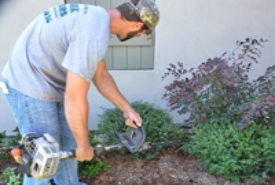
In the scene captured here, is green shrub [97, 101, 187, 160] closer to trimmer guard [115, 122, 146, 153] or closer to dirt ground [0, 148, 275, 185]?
Answer: dirt ground [0, 148, 275, 185]

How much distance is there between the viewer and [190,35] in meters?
3.84

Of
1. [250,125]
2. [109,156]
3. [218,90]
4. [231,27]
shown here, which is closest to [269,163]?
[250,125]

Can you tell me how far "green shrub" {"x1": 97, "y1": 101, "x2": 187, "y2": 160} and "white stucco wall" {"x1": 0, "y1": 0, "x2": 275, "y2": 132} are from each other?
546mm

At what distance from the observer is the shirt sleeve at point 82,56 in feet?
5.87

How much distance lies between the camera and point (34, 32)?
2.05 meters

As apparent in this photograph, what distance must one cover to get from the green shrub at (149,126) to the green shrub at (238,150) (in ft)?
1.19

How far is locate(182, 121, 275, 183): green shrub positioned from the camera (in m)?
2.76

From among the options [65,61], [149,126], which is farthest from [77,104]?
[149,126]

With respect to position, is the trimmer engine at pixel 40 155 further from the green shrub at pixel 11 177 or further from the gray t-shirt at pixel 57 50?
the green shrub at pixel 11 177

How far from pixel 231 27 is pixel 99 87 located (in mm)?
2136

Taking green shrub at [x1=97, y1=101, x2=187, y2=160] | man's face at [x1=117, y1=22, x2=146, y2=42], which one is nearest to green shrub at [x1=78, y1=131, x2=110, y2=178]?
green shrub at [x1=97, y1=101, x2=187, y2=160]

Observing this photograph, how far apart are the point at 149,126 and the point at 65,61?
1.58m

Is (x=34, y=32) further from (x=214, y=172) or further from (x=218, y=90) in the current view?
(x=214, y=172)

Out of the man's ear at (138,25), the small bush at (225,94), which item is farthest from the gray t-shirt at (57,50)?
the small bush at (225,94)
